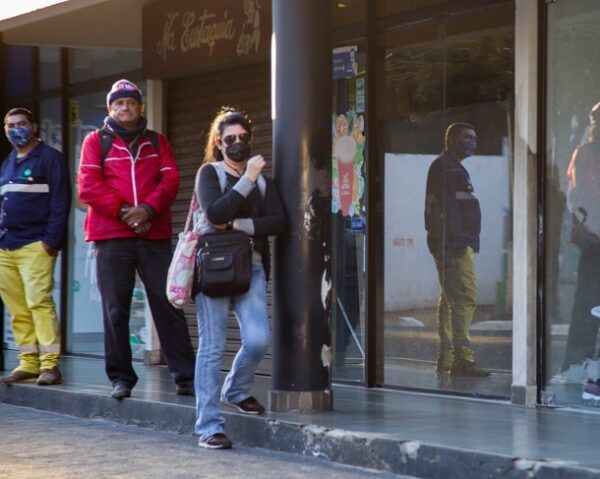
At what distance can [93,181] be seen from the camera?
8445 mm

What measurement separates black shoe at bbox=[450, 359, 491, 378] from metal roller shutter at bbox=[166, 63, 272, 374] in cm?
187

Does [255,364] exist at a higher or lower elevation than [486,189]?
lower

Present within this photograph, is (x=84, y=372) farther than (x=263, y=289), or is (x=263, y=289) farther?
(x=84, y=372)

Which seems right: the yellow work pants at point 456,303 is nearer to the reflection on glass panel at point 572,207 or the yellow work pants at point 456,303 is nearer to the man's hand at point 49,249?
the reflection on glass panel at point 572,207

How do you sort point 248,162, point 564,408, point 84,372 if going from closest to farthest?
1. point 248,162
2. point 564,408
3. point 84,372

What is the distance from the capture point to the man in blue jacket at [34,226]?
9.55m

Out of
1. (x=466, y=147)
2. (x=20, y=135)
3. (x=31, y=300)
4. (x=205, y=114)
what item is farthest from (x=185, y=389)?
(x=205, y=114)

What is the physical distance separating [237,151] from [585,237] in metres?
2.34

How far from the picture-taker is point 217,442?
7.18m

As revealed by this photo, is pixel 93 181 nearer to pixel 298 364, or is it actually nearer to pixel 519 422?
pixel 298 364

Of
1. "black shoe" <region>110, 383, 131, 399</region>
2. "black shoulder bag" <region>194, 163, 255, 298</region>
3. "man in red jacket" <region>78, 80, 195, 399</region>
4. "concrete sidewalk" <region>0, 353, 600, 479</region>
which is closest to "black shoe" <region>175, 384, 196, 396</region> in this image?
"man in red jacket" <region>78, 80, 195, 399</region>

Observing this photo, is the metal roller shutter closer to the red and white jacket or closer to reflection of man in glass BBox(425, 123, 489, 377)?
reflection of man in glass BBox(425, 123, 489, 377)

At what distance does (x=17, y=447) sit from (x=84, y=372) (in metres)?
3.47

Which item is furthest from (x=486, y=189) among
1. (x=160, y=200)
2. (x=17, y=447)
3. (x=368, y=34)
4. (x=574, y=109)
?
(x=17, y=447)
